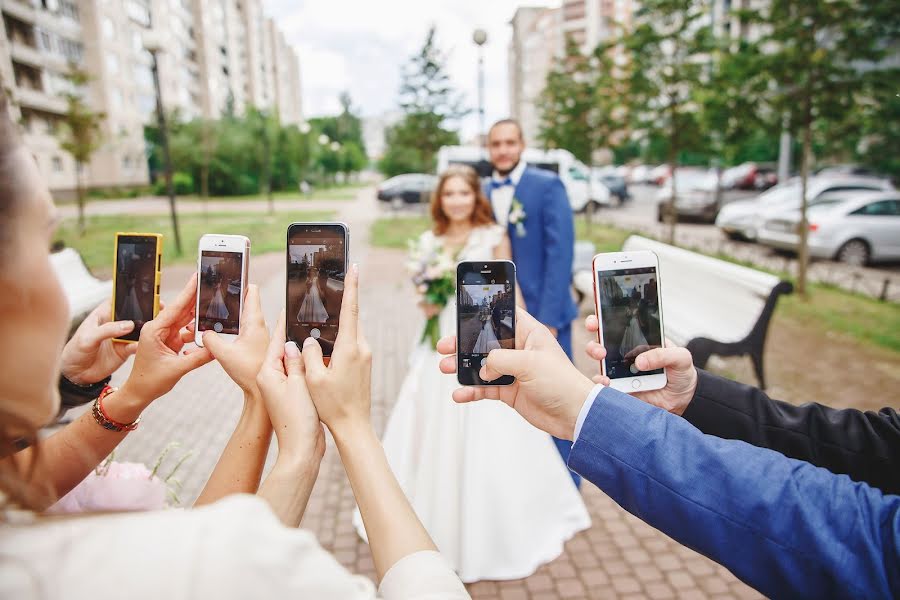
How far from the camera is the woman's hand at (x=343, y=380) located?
1110mm

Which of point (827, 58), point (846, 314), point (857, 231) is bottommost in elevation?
point (846, 314)

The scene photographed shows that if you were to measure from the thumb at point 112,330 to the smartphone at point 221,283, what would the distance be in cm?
24

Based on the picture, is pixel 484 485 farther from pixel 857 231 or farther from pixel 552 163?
pixel 552 163

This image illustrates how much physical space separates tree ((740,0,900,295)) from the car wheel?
166 inches

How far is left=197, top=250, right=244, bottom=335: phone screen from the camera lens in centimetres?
147

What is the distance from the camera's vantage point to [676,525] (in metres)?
1.08

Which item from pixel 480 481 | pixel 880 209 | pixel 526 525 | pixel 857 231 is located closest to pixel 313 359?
pixel 480 481

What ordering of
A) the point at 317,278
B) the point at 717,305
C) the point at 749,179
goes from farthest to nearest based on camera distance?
the point at 749,179
the point at 717,305
the point at 317,278

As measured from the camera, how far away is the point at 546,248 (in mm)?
3986

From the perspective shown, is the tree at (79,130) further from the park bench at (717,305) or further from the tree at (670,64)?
the park bench at (717,305)

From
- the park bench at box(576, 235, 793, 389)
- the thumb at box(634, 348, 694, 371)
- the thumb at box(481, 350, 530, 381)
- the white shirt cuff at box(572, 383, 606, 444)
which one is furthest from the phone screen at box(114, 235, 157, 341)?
the park bench at box(576, 235, 793, 389)

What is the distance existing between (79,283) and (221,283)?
3.74m

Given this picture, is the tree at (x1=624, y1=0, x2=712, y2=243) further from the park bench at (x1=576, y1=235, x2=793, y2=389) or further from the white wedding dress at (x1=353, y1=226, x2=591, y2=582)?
the white wedding dress at (x1=353, y1=226, x2=591, y2=582)

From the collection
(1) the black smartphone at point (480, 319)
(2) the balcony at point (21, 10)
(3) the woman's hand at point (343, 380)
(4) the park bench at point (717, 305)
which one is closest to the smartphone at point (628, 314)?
(1) the black smartphone at point (480, 319)
